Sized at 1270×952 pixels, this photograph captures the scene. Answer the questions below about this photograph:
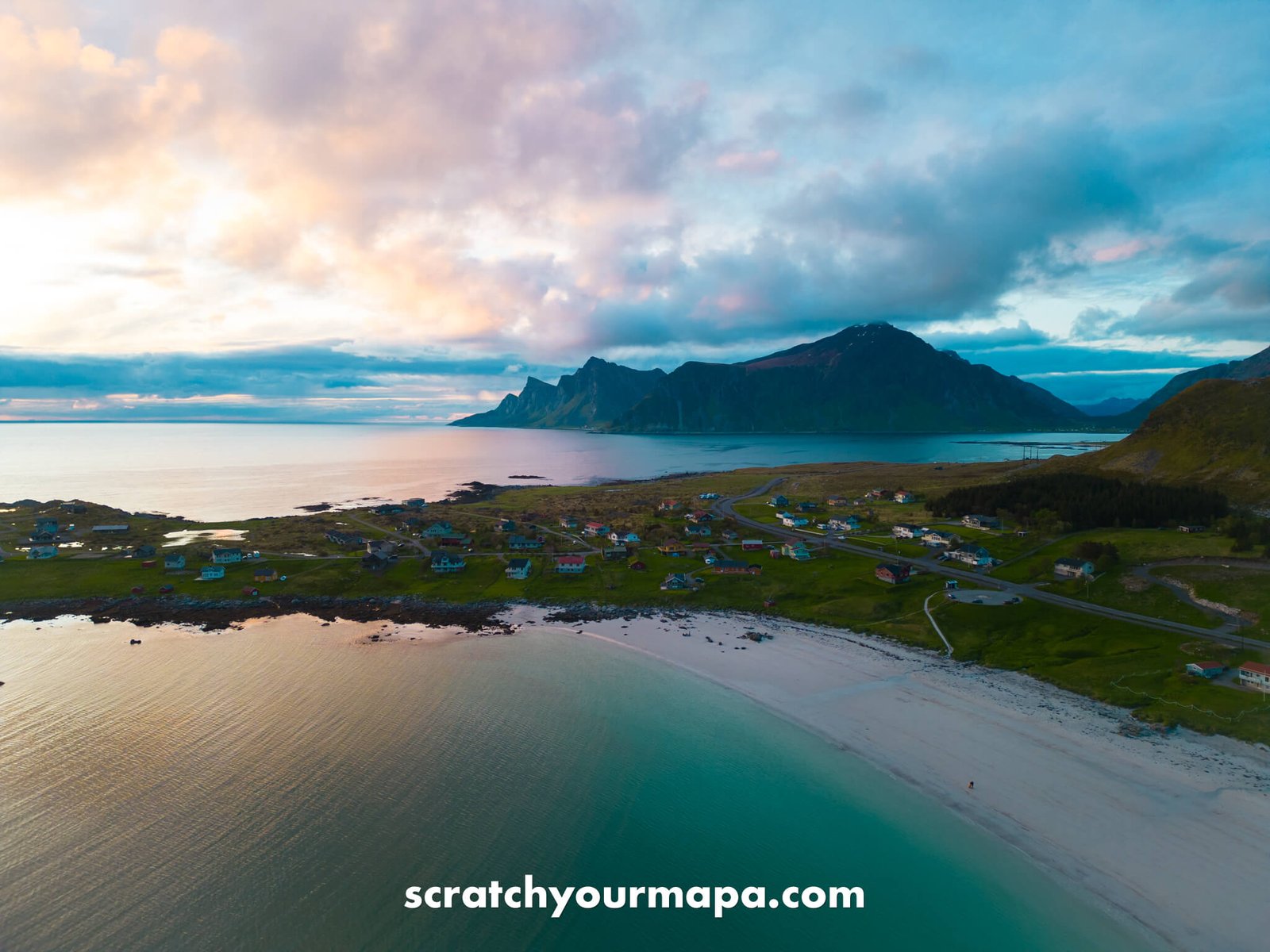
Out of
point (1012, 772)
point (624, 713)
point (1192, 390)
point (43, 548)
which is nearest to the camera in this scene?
point (1012, 772)

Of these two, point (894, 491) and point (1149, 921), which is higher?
point (894, 491)

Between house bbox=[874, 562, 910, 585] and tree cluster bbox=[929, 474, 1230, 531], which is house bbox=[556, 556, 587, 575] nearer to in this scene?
house bbox=[874, 562, 910, 585]

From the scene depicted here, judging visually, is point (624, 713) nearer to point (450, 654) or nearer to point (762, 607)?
point (450, 654)

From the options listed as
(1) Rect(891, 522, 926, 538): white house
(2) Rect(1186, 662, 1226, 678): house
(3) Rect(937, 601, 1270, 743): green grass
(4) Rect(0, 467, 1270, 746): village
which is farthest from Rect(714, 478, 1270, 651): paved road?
(1) Rect(891, 522, 926, 538): white house

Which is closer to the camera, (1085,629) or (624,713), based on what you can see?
(624,713)

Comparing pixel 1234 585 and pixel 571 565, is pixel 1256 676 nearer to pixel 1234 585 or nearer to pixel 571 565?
pixel 1234 585

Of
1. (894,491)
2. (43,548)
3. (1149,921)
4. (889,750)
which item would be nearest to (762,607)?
(889,750)
